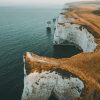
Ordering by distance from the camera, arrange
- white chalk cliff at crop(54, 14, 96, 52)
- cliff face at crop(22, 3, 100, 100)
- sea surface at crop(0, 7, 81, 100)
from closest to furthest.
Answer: cliff face at crop(22, 3, 100, 100), sea surface at crop(0, 7, 81, 100), white chalk cliff at crop(54, 14, 96, 52)

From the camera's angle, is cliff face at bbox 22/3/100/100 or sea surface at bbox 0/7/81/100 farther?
sea surface at bbox 0/7/81/100

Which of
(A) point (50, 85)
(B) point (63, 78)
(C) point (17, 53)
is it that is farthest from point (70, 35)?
(B) point (63, 78)

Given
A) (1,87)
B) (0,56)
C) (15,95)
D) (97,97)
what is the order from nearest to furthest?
1. (97,97)
2. (15,95)
3. (1,87)
4. (0,56)

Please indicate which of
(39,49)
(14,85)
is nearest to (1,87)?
(14,85)

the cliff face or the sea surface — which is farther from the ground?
the cliff face

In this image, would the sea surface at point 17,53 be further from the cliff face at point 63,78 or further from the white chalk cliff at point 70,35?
the cliff face at point 63,78

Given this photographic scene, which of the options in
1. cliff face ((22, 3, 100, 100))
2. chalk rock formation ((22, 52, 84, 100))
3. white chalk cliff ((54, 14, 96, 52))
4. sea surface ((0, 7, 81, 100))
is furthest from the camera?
white chalk cliff ((54, 14, 96, 52))

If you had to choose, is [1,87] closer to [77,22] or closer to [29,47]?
[29,47]

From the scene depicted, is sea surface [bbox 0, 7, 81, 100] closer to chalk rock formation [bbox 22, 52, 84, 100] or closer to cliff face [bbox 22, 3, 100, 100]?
chalk rock formation [bbox 22, 52, 84, 100]

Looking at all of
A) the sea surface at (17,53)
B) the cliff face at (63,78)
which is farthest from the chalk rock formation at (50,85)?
the sea surface at (17,53)

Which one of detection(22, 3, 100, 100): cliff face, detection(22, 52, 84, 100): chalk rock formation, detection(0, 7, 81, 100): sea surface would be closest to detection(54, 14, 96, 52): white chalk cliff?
detection(0, 7, 81, 100): sea surface

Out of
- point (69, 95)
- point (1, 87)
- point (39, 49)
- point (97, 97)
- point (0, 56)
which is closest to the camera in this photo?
point (97, 97)
